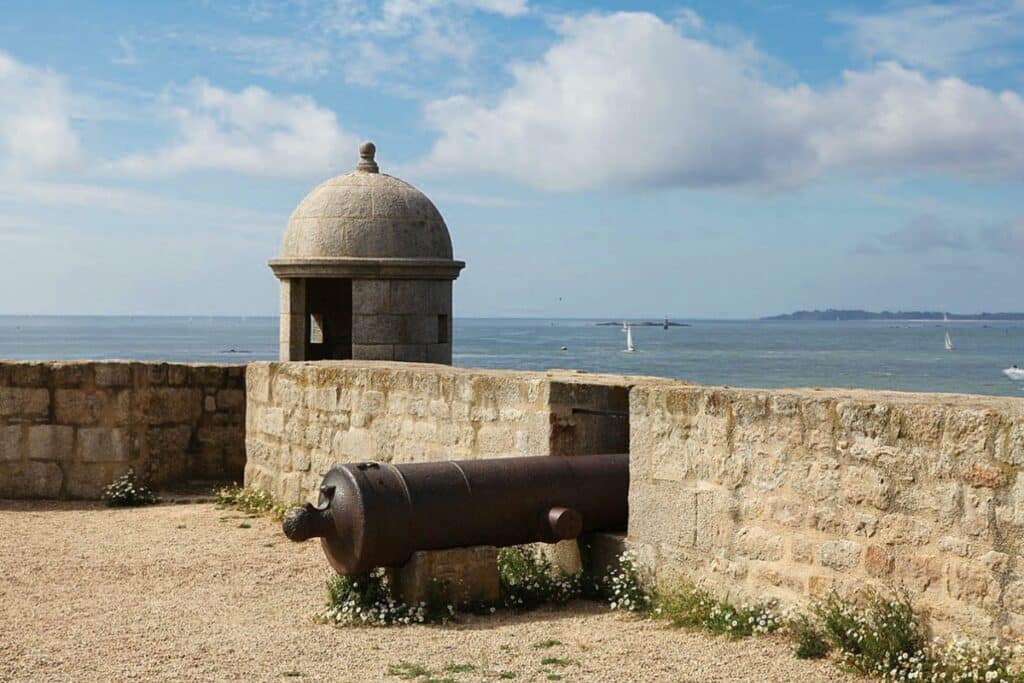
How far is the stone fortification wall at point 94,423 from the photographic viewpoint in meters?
10.4

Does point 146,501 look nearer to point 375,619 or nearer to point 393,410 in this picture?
point 393,410

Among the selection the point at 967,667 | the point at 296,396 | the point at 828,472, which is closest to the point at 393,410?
the point at 296,396

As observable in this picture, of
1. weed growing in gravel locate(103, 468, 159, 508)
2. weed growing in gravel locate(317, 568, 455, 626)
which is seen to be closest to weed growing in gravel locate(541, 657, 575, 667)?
weed growing in gravel locate(317, 568, 455, 626)

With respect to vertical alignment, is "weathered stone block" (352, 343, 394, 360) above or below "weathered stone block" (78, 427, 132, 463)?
above

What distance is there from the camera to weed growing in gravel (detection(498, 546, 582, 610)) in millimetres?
6328

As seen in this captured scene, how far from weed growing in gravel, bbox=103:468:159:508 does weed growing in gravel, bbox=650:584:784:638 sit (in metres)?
5.75

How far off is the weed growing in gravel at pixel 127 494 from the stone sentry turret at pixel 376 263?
2.31 m

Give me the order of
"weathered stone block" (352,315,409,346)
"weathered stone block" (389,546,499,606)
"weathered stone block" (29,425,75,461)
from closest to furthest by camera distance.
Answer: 1. "weathered stone block" (389,546,499,606)
2. "weathered stone block" (29,425,75,461)
3. "weathered stone block" (352,315,409,346)

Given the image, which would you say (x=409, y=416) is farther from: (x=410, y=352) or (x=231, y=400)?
(x=410, y=352)

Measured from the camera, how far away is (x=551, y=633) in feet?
18.8

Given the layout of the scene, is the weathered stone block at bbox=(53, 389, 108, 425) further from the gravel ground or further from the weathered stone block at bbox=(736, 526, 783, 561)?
the weathered stone block at bbox=(736, 526, 783, 561)

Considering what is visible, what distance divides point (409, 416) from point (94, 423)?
145 inches

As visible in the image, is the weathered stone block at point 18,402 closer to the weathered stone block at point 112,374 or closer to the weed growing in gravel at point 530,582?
the weathered stone block at point 112,374

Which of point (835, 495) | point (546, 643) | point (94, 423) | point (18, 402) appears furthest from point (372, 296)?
point (835, 495)
